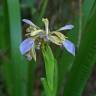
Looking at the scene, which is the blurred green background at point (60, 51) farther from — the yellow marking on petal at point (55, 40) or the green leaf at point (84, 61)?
the yellow marking on petal at point (55, 40)

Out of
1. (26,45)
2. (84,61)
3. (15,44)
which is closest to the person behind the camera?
(26,45)

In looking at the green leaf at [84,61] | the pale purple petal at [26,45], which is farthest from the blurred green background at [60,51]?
the pale purple petal at [26,45]

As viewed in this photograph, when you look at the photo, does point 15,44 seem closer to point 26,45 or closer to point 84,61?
point 84,61

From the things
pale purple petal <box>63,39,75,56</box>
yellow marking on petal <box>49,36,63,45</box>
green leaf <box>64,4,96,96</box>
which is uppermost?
yellow marking on petal <box>49,36,63,45</box>

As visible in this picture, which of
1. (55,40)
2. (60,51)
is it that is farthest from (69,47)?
(60,51)

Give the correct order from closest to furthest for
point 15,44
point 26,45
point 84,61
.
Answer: point 26,45 → point 84,61 → point 15,44

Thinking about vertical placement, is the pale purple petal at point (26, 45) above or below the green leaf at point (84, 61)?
above

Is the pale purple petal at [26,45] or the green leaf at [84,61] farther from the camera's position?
the green leaf at [84,61]

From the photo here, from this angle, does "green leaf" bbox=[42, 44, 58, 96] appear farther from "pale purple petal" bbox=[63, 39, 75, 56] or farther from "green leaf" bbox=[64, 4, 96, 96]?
"green leaf" bbox=[64, 4, 96, 96]

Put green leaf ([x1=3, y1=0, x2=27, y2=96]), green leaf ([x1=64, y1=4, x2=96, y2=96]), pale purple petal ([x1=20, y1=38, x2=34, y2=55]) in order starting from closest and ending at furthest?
pale purple petal ([x1=20, y1=38, x2=34, y2=55])
green leaf ([x1=64, y1=4, x2=96, y2=96])
green leaf ([x1=3, y1=0, x2=27, y2=96])

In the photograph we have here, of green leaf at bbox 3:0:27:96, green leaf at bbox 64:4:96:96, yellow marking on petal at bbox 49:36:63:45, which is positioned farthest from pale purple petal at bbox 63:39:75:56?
green leaf at bbox 3:0:27:96

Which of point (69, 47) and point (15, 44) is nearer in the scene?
point (69, 47)

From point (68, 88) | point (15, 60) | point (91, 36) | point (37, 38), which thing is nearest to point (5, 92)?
point (15, 60)
